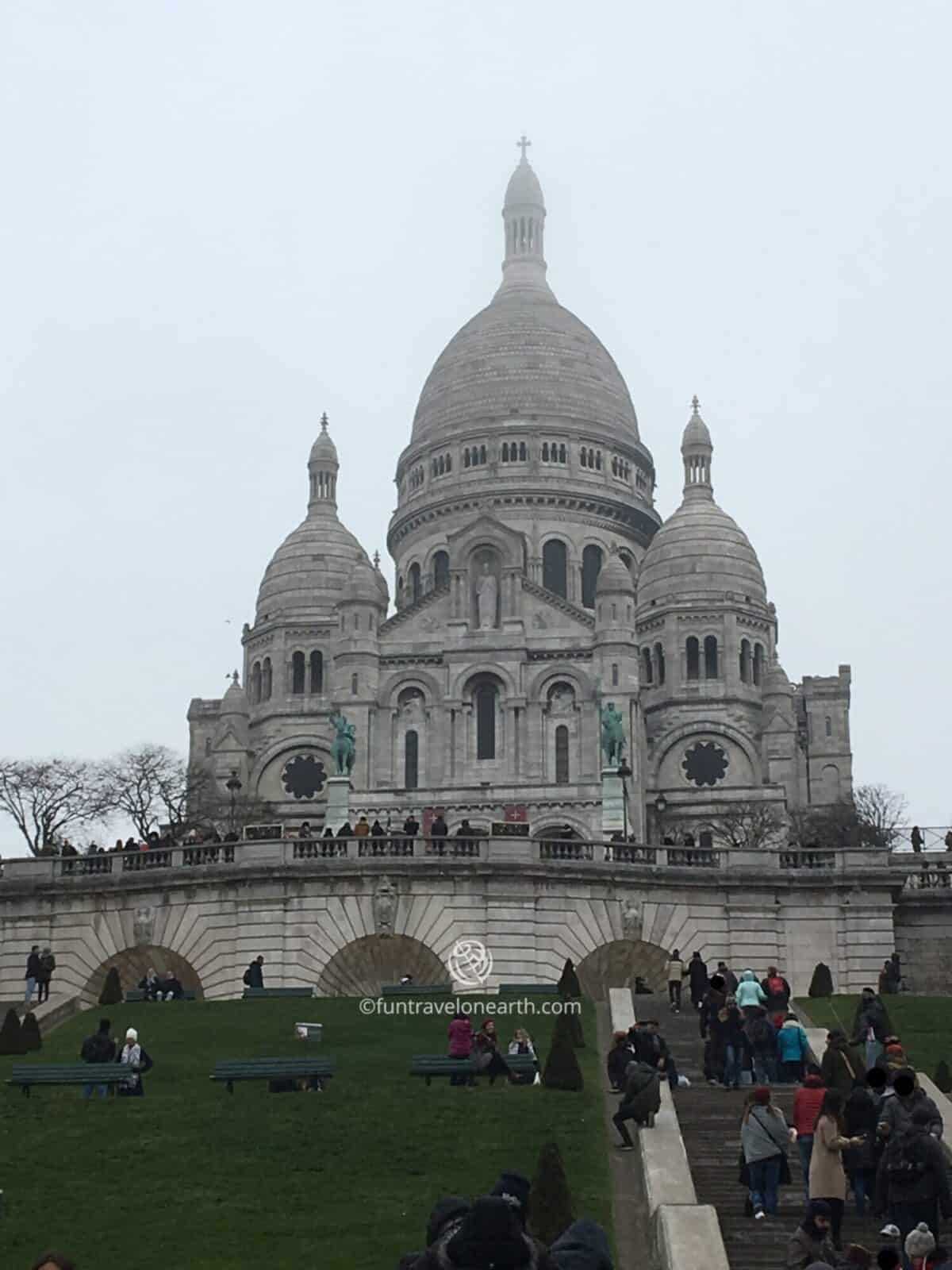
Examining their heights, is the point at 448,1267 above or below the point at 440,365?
below

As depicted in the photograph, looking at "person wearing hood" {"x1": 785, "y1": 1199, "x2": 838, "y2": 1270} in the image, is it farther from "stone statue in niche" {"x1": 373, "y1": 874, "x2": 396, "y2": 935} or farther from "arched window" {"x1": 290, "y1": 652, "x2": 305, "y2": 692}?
"arched window" {"x1": 290, "y1": 652, "x2": 305, "y2": 692}

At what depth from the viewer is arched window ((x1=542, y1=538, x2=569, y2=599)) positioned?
113 metres

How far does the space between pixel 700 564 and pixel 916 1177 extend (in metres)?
91.2

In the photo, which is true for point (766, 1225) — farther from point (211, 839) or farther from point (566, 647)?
point (566, 647)

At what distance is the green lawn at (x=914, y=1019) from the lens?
33.0m

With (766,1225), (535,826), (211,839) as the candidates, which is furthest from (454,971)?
(535,826)

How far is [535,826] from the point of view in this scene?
9050 centimetres

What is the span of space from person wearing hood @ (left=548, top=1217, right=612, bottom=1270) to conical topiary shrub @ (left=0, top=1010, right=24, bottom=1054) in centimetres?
2338

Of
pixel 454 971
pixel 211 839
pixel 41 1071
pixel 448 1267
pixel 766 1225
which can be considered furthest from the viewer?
pixel 211 839

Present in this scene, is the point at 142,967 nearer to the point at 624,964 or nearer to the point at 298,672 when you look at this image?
the point at 624,964

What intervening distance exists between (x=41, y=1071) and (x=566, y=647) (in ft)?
222

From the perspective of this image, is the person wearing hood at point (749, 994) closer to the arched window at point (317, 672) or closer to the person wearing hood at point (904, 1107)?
the person wearing hood at point (904, 1107)

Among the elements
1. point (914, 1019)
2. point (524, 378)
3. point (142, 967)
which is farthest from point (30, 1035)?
point (524, 378)

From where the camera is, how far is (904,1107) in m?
19.2
